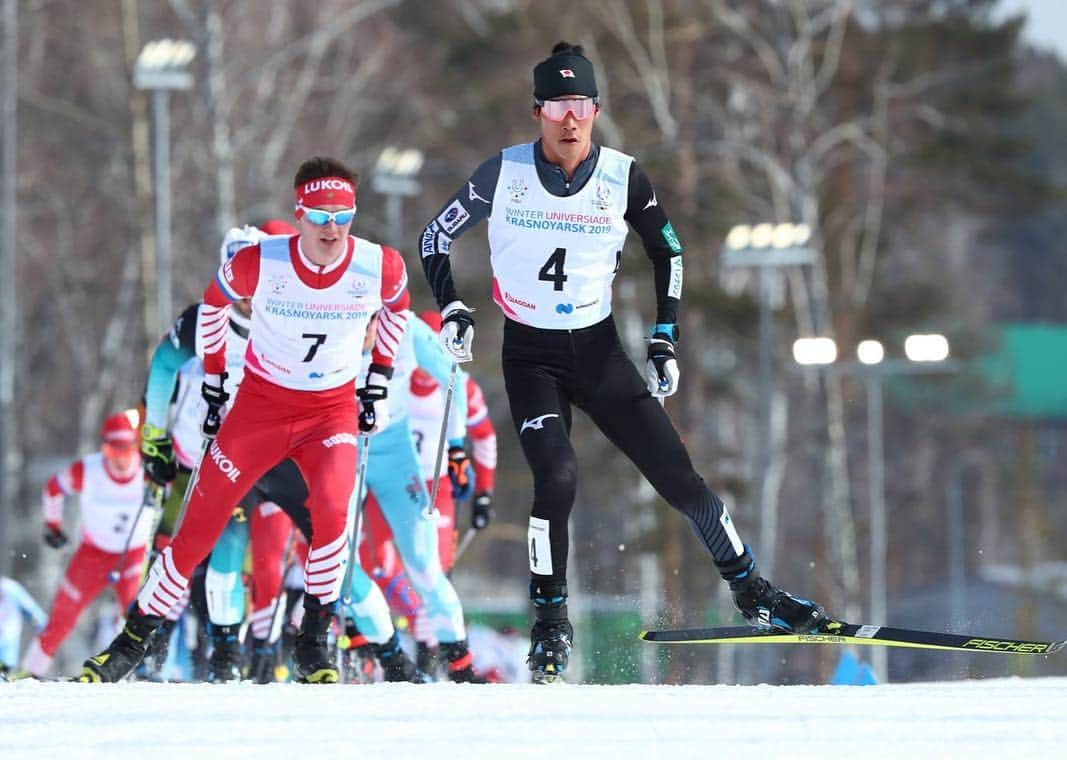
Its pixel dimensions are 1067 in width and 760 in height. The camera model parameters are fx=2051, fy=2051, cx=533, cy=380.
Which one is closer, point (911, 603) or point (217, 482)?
point (217, 482)

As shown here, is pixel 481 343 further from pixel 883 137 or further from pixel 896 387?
pixel 896 387

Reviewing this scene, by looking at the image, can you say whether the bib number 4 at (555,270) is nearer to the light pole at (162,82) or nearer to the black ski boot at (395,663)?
the black ski boot at (395,663)

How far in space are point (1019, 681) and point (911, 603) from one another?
44426 millimetres

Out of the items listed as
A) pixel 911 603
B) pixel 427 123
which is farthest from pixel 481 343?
pixel 911 603

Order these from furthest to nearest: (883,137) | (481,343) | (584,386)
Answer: (481,343)
(883,137)
(584,386)

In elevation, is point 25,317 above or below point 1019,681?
above

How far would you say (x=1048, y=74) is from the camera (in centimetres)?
7069

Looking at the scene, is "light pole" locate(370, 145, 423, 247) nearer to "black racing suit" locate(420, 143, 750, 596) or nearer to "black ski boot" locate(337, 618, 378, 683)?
"black ski boot" locate(337, 618, 378, 683)

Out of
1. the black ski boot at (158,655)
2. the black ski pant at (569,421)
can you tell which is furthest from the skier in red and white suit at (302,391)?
the black ski boot at (158,655)

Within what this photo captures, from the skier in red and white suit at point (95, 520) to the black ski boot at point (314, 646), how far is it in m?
5.13

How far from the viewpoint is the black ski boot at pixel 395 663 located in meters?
10.1

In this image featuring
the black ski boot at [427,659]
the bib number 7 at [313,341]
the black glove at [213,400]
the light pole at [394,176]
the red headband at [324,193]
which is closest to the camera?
the red headband at [324,193]

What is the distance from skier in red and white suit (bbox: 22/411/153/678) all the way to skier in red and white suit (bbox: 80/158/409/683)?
16.7ft

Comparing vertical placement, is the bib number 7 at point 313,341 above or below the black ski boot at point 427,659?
above
